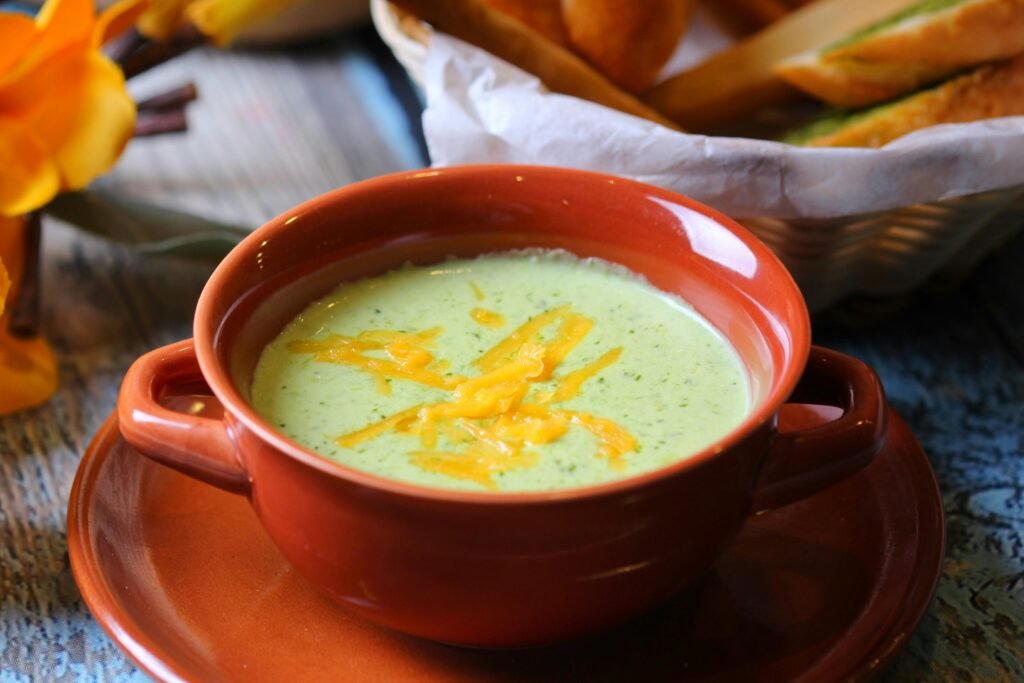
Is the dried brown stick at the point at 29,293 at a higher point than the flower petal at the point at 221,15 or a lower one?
lower

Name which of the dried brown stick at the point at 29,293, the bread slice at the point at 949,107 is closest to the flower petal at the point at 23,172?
the dried brown stick at the point at 29,293

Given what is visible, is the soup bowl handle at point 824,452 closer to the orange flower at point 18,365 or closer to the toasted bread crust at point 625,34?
the toasted bread crust at point 625,34

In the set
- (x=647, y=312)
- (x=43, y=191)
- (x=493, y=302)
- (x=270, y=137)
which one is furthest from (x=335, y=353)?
(x=270, y=137)

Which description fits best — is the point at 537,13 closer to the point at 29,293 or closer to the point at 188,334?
the point at 188,334

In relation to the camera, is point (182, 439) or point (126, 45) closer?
point (182, 439)

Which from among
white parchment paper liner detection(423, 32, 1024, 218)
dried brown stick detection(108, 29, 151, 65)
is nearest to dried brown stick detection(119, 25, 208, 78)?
dried brown stick detection(108, 29, 151, 65)

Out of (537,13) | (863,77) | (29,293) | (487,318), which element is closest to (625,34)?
(537,13)
